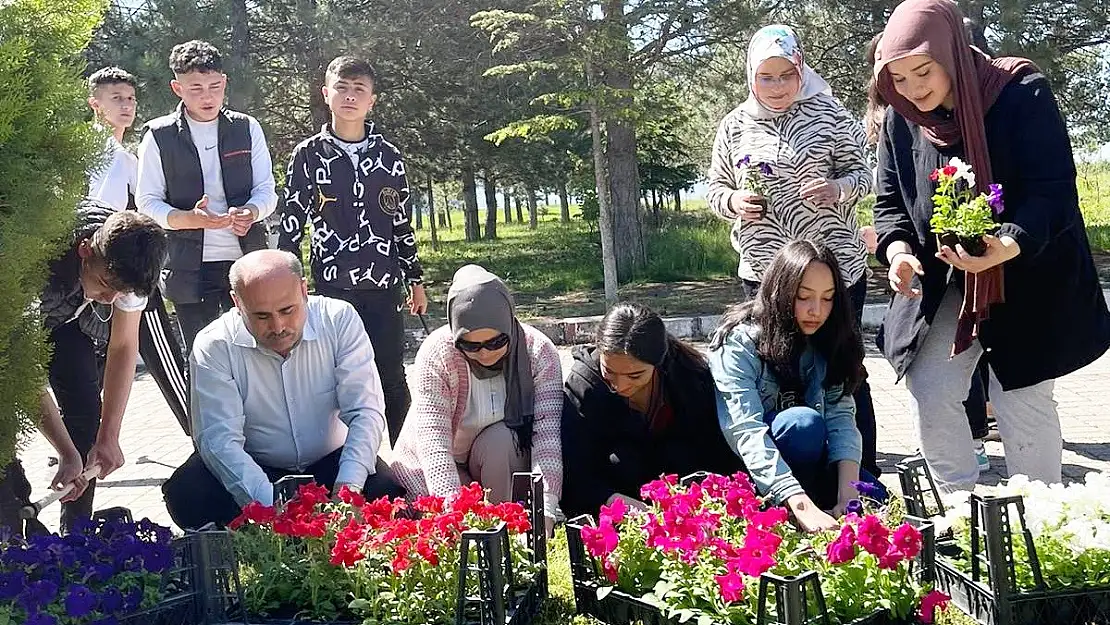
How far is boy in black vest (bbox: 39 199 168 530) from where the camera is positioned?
138 inches

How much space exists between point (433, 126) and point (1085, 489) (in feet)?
43.5

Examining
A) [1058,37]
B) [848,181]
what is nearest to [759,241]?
[848,181]

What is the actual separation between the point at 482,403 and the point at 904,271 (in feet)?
4.89

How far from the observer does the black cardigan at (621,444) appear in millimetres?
3750

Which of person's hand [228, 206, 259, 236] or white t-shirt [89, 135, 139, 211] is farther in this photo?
white t-shirt [89, 135, 139, 211]

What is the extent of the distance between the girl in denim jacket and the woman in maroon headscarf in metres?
0.21

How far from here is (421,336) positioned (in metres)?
10.8

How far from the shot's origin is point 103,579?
256cm

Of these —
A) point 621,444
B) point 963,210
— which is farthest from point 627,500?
point 963,210

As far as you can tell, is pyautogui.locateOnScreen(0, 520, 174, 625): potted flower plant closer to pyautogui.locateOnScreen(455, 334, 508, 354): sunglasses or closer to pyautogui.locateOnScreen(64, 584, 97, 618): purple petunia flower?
pyautogui.locateOnScreen(64, 584, 97, 618): purple petunia flower

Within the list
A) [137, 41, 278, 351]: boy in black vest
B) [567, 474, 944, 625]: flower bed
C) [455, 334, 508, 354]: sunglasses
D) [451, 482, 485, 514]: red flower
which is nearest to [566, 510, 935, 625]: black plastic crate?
[567, 474, 944, 625]: flower bed

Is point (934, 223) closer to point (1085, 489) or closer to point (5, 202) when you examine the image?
point (1085, 489)

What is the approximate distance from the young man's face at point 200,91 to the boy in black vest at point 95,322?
3.43 feet

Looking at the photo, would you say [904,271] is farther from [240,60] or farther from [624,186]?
[240,60]
